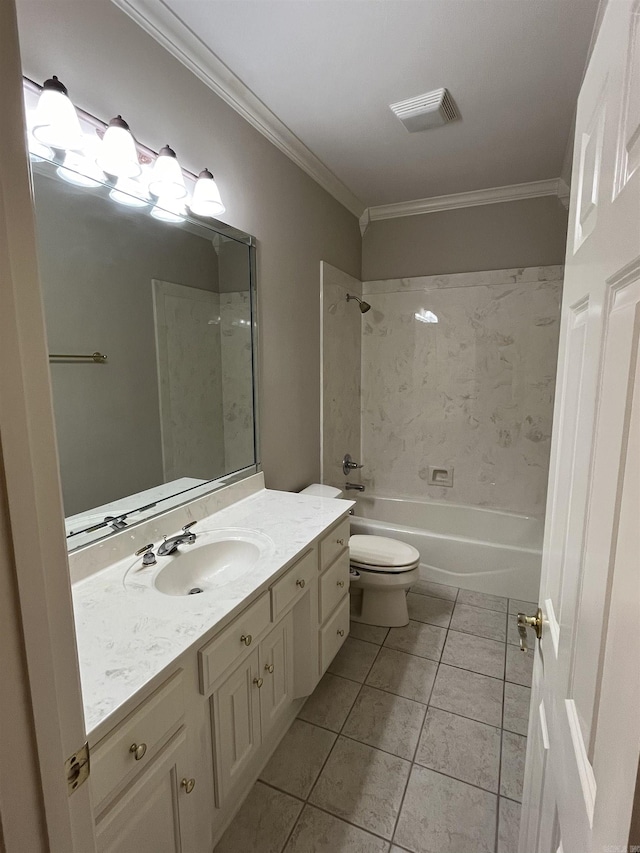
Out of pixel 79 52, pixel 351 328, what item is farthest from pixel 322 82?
pixel 351 328

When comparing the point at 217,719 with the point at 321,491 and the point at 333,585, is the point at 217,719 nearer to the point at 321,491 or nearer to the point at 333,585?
the point at 333,585

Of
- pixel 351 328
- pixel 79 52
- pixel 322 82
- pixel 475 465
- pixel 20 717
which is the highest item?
pixel 322 82

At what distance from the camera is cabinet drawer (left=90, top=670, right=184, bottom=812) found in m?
0.77

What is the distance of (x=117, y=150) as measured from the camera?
126 cm

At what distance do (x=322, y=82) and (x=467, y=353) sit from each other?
6.30 ft

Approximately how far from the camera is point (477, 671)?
2.07 m

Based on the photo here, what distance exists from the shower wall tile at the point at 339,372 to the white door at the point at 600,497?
189 centimetres

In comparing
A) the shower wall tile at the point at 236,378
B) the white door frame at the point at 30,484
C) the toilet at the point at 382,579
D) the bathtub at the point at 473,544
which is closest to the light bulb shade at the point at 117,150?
the shower wall tile at the point at 236,378

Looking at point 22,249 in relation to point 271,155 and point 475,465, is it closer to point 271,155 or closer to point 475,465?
point 271,155

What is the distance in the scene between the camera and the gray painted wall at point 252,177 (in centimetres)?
119

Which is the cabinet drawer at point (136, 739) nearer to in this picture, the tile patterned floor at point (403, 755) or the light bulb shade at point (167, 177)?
the tile patterned floor at point (403, 755)

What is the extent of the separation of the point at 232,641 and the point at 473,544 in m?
1.98

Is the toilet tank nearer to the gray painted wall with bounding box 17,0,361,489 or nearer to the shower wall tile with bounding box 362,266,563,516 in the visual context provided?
the gray painted wall with bounding box 17,0,361,489

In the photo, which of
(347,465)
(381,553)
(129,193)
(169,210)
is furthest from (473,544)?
(129,193)
